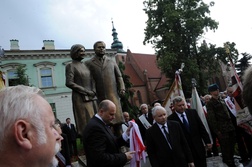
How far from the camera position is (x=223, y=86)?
4622cm

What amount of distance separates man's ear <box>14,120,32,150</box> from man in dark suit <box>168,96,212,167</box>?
4481mm

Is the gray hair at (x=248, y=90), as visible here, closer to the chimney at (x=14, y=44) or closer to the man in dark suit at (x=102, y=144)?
the man in dark suit at (x=102, y=144)

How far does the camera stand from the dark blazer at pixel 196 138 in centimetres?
525

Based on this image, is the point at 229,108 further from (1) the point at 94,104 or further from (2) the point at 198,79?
(2) the point at 198,79

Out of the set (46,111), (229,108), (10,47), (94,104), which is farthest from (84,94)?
(10,47)

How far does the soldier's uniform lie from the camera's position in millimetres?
6066

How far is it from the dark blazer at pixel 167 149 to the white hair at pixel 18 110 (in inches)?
136

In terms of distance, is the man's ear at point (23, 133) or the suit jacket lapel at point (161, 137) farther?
the suit jacket lapel at point (161, 137)

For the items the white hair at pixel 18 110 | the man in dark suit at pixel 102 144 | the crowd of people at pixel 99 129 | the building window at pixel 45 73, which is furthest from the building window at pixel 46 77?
the white hair at pixel 18 110

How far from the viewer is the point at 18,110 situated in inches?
47.7

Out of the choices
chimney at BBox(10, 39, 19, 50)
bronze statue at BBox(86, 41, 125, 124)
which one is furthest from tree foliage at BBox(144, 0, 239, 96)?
bronze statue at BBox(86, 41, 125, 124)

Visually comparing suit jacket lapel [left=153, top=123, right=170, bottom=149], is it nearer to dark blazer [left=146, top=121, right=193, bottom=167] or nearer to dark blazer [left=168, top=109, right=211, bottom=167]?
dark blazer [left=146, top=121, right=193, bottom=167]

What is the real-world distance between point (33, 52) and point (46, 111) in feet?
95.7

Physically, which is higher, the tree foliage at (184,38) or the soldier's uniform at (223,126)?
the tree foliage at (184,38)
